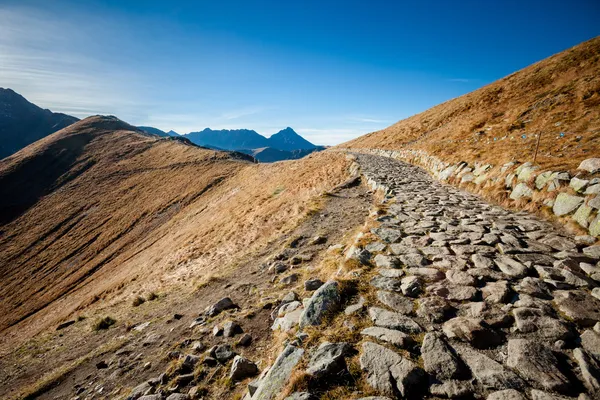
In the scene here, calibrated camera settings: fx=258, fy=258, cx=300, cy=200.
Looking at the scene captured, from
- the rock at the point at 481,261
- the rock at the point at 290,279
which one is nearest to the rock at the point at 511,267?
the rock at the point at 481,261

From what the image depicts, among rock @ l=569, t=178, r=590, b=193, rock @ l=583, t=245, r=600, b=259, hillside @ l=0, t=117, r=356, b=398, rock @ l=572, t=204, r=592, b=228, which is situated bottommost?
hillside @ l=0, t=117, r=356, b=398

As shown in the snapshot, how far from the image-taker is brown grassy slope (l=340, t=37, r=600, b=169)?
13039mm

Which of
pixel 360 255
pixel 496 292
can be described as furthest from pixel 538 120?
pixel 496 292

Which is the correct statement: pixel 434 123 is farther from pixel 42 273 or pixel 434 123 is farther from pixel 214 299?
pixel 42 273

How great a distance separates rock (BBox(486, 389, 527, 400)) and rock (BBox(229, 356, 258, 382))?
377 cm

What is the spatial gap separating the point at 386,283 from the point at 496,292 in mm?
1944

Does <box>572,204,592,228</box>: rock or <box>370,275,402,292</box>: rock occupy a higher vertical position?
<box>572,204,592,228</box>: rock

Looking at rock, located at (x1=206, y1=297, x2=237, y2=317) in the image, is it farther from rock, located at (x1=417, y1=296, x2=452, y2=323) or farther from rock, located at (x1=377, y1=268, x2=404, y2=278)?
rock, located at (x1=417, y1=296, x2=452, y2=323)

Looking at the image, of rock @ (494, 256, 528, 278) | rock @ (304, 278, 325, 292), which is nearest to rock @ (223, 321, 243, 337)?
rock @ (304, 278, 325, 292)

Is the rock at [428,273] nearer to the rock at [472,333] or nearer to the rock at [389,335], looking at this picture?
the rock at [472,333]

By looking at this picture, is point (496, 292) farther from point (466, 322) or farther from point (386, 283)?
point (386, 283)

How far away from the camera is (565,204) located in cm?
815

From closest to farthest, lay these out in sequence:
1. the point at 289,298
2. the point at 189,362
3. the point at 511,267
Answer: the point at 511,267 → the point at 189,362 → the point at 289,298

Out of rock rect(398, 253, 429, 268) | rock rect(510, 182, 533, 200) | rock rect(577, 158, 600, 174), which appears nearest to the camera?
rock rect(398, 253, 429, 268)
